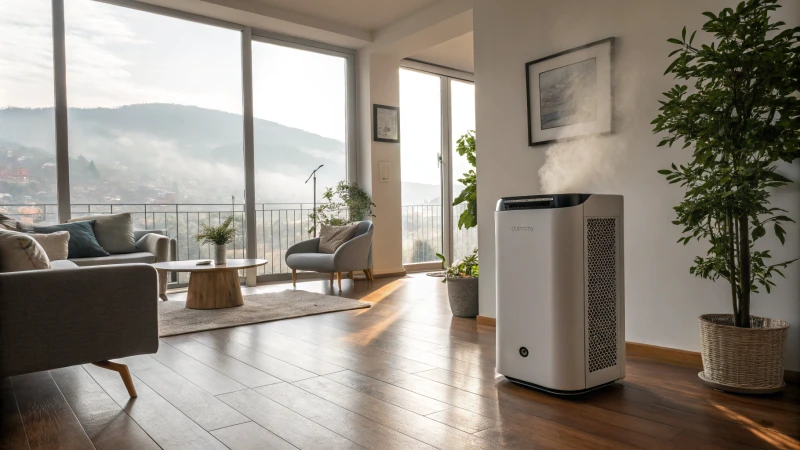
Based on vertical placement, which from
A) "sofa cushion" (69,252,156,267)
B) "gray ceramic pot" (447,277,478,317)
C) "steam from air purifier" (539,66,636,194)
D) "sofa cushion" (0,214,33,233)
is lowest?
"gray ceramic pot" (447,277,478,317)

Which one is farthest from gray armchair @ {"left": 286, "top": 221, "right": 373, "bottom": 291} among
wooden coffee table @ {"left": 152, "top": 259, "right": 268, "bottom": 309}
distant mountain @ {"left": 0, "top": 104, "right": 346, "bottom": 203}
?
wooden coffee table @ {"left": 152, "top": 259, "right": 268, "bottom": 309}

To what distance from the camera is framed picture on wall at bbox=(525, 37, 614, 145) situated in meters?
2.96

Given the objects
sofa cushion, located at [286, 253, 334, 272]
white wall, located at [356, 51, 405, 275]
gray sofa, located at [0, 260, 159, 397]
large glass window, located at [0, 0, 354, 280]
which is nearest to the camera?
gray sofa, located at [0, 260, 159, 397]

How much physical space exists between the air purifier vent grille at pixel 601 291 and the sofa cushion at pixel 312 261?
3405mm

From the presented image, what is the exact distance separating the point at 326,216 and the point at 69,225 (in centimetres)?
276

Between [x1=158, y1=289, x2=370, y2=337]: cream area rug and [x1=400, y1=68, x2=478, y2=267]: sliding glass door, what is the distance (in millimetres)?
2763

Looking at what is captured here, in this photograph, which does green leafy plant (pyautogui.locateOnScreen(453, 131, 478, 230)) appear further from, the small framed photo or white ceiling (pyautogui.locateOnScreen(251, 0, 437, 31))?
the small framed photo

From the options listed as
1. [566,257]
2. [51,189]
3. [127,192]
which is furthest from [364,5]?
[566,257]

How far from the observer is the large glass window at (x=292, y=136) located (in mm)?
6148

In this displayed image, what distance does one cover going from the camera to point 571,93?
10.3 feet

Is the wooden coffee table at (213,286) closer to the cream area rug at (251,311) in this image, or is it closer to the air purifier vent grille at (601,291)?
the cream area rug at (251,311)

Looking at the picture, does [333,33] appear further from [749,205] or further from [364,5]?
[749,205]

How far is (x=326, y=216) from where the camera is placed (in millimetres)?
6520

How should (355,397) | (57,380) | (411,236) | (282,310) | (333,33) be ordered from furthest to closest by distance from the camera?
1. (411,236)
2. (333,33)
3. (282,310)
4. (57,380)
5. (355,397)
